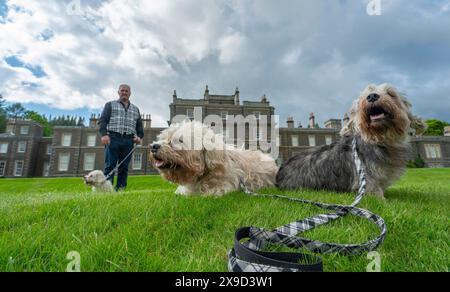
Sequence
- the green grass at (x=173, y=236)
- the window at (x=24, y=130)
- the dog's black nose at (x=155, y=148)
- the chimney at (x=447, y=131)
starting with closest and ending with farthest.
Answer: the green grass at (x=173, y=236), the dog's black nose at (x=155, y=148), the chimney at (x=447, y=131), the window at (x=24, y=130)

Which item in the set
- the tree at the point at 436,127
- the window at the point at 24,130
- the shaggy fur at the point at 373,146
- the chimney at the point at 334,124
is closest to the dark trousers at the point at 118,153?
the shaggy fur at the point at 373,146

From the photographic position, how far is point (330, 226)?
6.25ft

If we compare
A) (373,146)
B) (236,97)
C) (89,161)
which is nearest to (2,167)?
(89,161)

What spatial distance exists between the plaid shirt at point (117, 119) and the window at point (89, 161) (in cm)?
4363

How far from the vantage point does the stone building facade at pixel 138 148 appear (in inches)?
1674

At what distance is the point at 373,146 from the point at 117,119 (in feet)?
22.9

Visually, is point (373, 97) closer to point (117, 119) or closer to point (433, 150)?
point (117, 119)

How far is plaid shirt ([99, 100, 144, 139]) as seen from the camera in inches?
277

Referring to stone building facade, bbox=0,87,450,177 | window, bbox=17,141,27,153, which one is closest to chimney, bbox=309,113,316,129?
stone building facade, bbox=0,87,450,177

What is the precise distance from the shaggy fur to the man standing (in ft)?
18.7

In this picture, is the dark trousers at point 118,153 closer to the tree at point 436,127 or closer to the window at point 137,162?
the window at point 137,162
